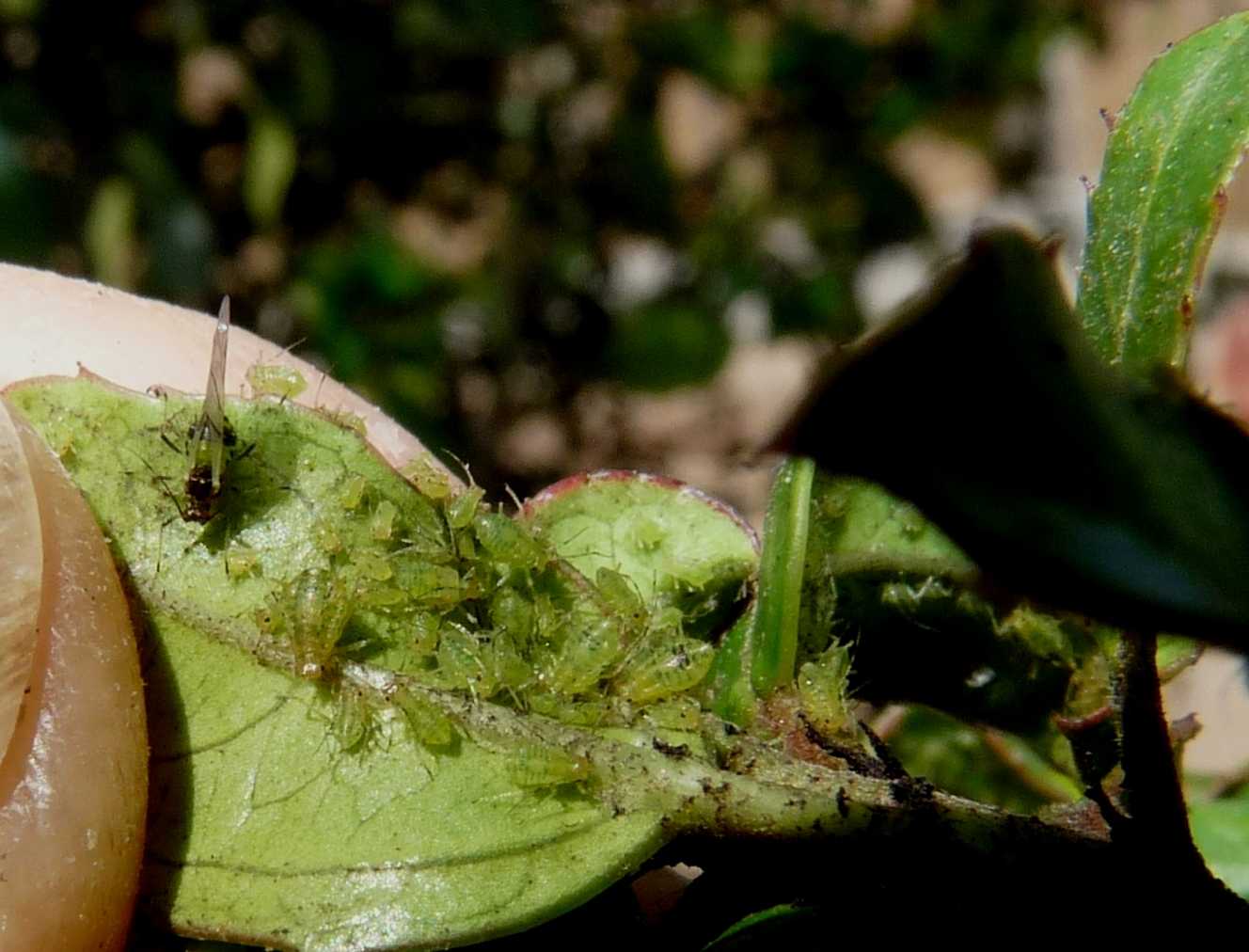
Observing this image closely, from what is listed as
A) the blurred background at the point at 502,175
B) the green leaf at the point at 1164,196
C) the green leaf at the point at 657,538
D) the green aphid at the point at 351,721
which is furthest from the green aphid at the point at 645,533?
the blurred background at the point at 502,175

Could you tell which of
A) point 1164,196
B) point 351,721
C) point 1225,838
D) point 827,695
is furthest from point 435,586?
point 1225,838

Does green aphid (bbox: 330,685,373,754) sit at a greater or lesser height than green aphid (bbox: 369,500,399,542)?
lesser

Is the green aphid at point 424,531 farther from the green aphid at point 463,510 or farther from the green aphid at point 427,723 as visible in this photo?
the green aphid at point 427,723

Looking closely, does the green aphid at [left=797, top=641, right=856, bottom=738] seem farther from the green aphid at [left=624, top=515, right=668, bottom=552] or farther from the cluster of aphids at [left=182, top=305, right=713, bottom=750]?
the green aphid at [left=624, top=515, right=668, bottom=552]

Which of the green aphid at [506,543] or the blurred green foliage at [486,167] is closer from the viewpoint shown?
the green aphid at [506,543]

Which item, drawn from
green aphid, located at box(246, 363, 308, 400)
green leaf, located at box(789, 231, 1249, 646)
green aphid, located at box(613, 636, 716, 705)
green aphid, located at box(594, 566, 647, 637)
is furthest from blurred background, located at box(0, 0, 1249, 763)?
green leaf, located at box(789, 231, 1249, 646)

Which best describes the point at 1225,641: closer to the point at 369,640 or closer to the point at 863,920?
the point at 863,920
